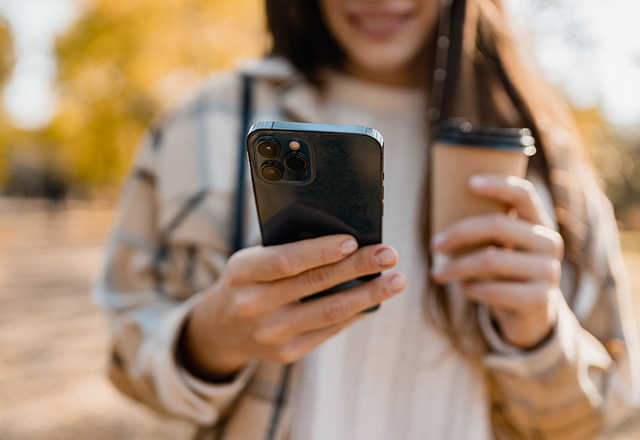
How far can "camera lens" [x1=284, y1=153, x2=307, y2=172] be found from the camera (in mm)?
857

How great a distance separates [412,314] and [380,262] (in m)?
0.61

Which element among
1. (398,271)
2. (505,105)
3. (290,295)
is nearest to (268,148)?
(290,295)

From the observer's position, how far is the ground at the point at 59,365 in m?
4.19

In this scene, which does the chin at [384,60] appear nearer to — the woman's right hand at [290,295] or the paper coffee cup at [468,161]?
the paper coffee cup at [468,161]

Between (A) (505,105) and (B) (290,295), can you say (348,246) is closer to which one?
(B) (290,295)

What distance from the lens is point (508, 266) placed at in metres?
1.17

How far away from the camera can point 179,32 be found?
7.86 meters

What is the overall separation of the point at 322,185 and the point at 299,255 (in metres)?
0.15

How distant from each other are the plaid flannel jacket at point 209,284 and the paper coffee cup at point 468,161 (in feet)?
1.28

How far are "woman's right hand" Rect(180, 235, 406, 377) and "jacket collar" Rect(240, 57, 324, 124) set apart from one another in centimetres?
73

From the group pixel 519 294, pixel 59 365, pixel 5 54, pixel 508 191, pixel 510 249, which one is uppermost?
pixel 5 54

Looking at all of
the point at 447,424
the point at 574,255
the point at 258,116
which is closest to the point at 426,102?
the point at 258,116

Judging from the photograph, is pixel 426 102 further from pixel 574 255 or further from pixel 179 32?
pixel 179 32

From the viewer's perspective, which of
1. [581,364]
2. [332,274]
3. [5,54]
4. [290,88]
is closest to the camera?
[332,274]
